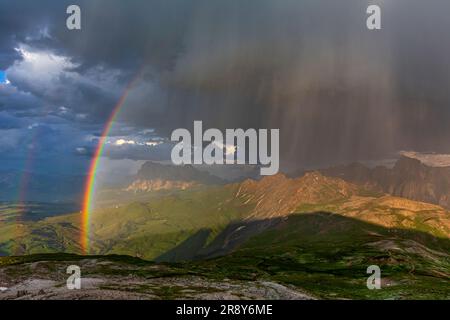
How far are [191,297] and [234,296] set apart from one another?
36.2ft
